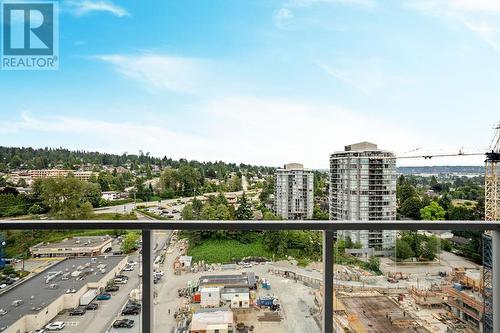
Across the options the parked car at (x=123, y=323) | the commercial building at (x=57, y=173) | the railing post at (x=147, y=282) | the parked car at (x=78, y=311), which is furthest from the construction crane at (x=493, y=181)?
the commercial building at (x=57, y=173)

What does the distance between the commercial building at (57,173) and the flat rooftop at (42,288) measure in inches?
44.6

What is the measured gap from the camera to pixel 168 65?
110 inches

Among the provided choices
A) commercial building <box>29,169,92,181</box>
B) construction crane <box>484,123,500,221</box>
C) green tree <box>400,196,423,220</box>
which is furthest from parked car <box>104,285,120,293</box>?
construction crane <box>484,123,500,221</box>

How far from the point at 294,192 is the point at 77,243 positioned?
1358 mm

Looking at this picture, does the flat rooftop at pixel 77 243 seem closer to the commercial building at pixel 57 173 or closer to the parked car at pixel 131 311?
the parked car at pixel 131 311

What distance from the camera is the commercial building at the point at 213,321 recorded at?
5.44 feet

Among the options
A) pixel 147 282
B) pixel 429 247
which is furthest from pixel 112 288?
pixel 429 247

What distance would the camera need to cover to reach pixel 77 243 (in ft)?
5.54

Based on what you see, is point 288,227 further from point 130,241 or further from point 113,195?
point 113,195

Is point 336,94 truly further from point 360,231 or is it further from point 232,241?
point 232,241

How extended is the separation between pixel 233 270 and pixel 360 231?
2.13ft

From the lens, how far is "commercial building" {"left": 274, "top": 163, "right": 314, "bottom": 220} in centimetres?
217

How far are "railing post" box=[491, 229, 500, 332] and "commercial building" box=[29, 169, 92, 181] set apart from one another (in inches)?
107

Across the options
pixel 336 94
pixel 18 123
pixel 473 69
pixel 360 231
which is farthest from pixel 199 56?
pixel 473 69
